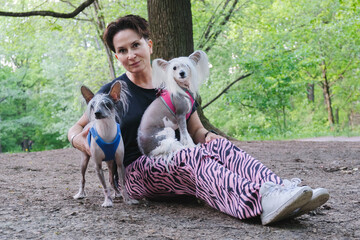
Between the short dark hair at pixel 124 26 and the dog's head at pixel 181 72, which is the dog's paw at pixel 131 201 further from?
the short dark hair at pixel 124 26

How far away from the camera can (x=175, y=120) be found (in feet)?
10.5

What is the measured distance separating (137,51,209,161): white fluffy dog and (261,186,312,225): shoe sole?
95 cm

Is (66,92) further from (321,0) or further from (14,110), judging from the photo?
(321,0)

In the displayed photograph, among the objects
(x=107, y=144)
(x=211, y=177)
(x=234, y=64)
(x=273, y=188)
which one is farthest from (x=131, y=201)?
(x=234, y=64)

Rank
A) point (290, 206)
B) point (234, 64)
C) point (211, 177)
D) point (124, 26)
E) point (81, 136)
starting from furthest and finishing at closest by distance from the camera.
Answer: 1. point (234, 64)
2. point (124, 26)
3. point (81, 136)
4. point (211, 177)
5. point (290, 206)

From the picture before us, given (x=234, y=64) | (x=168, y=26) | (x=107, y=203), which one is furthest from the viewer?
(x=234, y=64)

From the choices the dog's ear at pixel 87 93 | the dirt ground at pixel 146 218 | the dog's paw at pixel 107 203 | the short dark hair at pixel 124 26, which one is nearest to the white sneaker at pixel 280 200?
the dirt ground at pixel 146 218

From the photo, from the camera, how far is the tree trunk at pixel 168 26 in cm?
605

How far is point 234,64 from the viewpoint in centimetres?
1348

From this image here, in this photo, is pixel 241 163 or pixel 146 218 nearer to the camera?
pixel 146 218

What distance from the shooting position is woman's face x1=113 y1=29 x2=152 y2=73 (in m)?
3.24

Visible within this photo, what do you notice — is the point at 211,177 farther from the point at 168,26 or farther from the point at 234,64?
the point at 234,64

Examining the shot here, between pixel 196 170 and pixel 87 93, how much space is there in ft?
3.36

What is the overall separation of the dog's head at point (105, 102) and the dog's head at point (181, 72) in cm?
39
